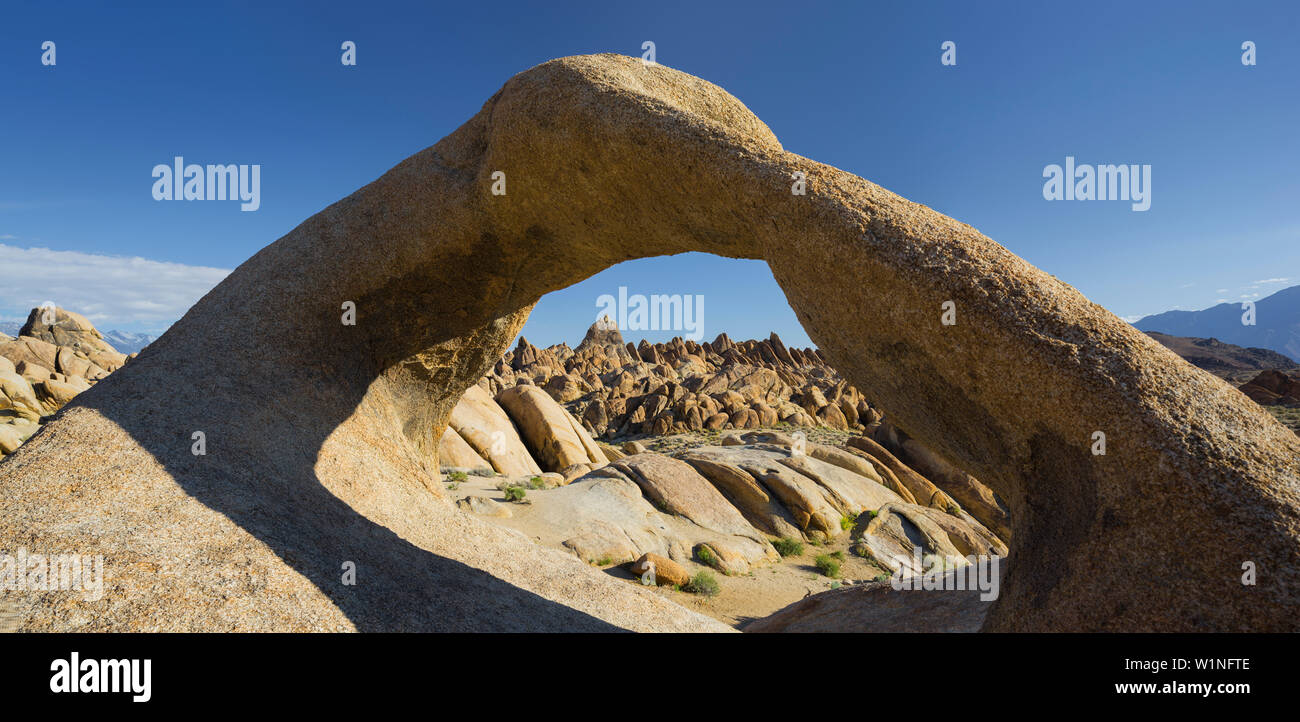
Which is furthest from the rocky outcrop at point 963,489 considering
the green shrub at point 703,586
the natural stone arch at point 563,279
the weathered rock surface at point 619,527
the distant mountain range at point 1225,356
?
the distant mountain range at point 1225,356

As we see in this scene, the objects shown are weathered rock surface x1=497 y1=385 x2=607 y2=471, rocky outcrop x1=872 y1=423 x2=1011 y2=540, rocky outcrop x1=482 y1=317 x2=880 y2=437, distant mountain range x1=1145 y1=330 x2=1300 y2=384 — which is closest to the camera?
rocky outcrop x1=872 y1=423 x2=1011 y2=540

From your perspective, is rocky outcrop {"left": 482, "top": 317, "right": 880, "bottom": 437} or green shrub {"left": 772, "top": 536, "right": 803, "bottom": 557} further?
rocky outcrop {"left": 482, "top": 317, "right": 880, "bottom": 437}

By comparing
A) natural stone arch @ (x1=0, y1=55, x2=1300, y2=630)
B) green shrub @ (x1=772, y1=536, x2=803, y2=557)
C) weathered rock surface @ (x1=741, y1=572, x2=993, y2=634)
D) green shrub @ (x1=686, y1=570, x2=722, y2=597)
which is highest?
natural stone arch @ (x1=0, y1=55, x2=1300, y2=630)

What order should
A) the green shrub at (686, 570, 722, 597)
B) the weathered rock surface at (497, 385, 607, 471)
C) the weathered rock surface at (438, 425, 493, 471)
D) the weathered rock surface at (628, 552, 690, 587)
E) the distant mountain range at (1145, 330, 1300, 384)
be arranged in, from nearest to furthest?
1. the weathered rock surface at (628, 552, 690, 587)
2. the green shrub at (686, 570, 722, 597)
3. the weathered rock surface at (438, 425, 493, 471)
4. the weathered rock surface at (497, 385, 607, 471)
5. the distant mountain range at (1145, 330, 1300, 384)

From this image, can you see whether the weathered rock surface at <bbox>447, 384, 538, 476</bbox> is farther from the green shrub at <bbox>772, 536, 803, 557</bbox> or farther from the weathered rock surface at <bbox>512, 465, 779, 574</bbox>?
the green shrub at <bbox>772, 536, 803, 557</bbox>

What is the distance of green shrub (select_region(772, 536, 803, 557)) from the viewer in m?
13.8

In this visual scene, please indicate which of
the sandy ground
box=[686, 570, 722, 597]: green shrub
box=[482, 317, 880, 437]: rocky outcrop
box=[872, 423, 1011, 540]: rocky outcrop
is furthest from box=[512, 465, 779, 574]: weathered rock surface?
box=[482, 317, 880, 437]: rocky outcrop

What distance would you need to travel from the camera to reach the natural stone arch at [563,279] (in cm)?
321

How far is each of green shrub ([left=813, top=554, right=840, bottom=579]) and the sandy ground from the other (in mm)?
110

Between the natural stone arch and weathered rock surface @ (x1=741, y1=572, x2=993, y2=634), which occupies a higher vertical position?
the natural stone arch

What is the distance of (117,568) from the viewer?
356cm

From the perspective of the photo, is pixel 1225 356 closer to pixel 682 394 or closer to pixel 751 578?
pixel 682 394
